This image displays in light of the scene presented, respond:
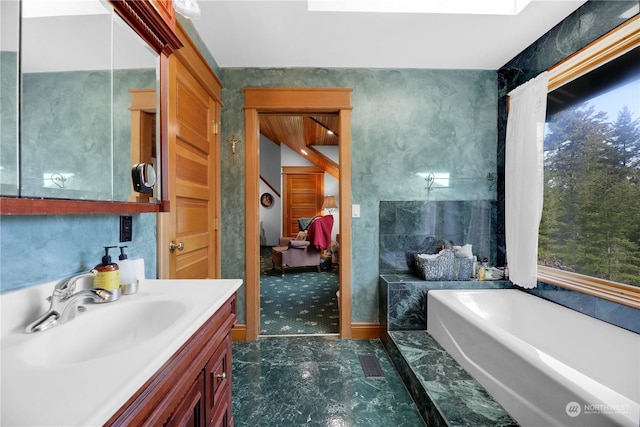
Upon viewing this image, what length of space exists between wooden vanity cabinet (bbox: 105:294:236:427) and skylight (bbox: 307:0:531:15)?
1.87 metres

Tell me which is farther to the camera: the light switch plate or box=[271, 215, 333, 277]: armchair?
box=[271, 215, 333, 277]: armchair

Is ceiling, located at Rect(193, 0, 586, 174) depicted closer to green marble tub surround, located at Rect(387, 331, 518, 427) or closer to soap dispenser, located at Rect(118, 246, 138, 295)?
soap dispenser, located at Rect(118, 246, 138, 295)

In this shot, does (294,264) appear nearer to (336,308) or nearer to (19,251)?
(336,308)

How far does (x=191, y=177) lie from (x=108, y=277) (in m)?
1.02

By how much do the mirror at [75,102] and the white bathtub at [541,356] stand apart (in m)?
1.85

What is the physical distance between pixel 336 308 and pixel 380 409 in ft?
4.97

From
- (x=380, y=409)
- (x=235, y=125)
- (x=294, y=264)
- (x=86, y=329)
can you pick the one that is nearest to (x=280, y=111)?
(x=235, y=125)

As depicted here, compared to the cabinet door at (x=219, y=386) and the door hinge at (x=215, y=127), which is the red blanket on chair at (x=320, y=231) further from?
the cabinet door at (x=219, y=386)

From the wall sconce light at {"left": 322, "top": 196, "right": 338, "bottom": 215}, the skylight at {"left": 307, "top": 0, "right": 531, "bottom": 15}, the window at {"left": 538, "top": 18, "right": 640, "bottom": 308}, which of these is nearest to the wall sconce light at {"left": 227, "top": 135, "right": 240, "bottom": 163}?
the skylight at {"left": 307, "top": 0, "right": 531, "bottom": 15}

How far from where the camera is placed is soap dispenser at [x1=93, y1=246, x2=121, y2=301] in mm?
908

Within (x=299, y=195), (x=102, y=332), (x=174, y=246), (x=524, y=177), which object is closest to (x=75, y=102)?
(x=102, y=332)

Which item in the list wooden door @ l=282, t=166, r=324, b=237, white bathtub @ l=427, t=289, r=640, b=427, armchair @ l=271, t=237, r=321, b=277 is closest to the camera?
white bathtub @ l=427, t=289, r=640, b=427

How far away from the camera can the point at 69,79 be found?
83 centimetres

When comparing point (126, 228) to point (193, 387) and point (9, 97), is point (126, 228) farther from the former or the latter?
point (193, 387)
